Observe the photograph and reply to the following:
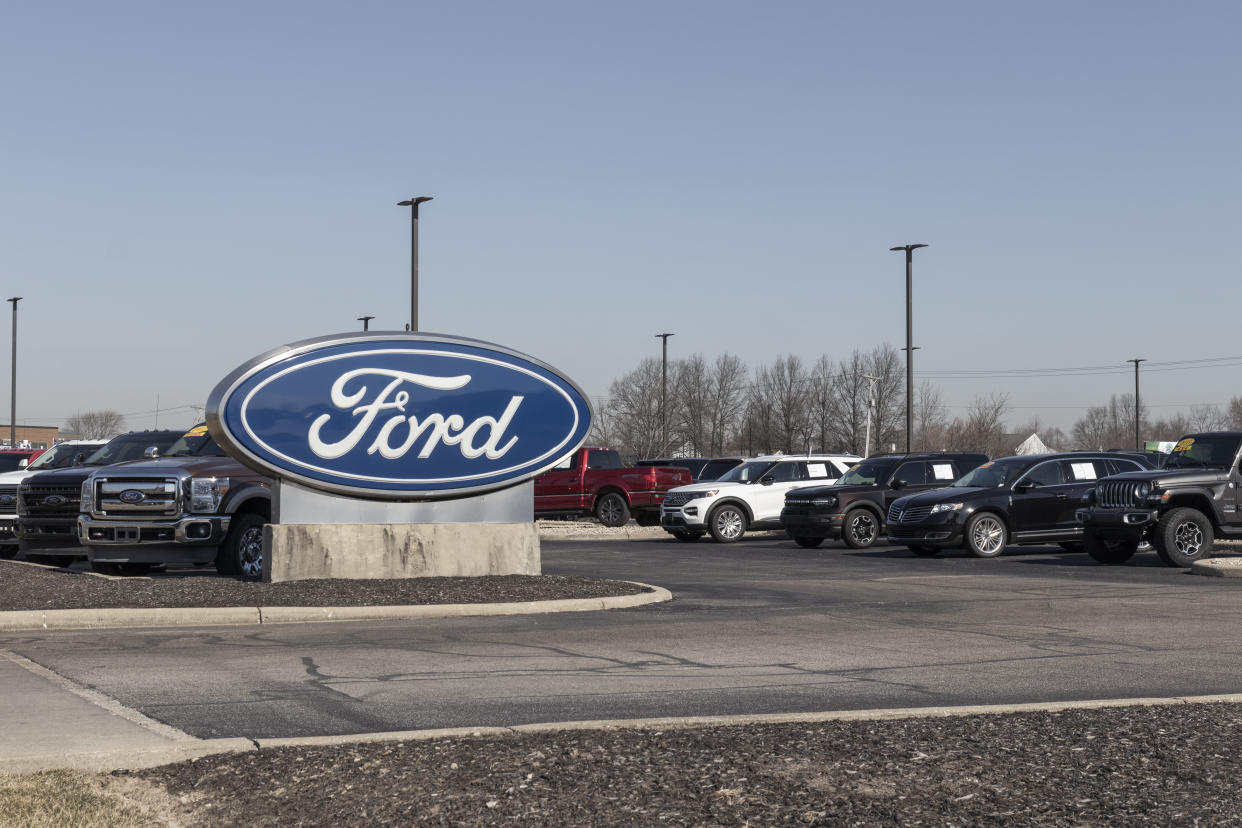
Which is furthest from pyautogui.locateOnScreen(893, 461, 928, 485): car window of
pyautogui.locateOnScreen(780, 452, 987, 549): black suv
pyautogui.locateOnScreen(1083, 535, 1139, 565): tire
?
pyautogui.locateOnScreen(1083, 535, 1139, 565): tire

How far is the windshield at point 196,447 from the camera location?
18312mm

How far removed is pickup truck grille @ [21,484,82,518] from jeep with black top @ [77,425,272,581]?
100 cm

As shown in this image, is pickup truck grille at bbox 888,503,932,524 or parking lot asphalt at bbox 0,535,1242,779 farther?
pickup truck grille at bbox 888,503,932,524

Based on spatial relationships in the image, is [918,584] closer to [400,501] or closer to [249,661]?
[400,501]

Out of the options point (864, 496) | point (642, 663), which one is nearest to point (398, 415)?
point (642, 663)

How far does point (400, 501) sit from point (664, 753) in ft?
33.1

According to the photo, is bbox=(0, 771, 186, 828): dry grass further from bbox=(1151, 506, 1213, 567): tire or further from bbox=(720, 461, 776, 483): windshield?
bbox=(720, 461, 776, 483): windshield

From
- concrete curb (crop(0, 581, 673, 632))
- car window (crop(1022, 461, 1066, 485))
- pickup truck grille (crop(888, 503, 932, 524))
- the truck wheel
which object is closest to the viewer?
concrete curb (crop(0, 581, 673, 632))

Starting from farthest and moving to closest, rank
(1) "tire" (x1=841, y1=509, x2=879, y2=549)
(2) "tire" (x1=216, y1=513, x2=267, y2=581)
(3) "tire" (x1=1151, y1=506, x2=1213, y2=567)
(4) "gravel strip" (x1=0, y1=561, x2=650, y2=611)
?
(1) "tire" (x1=841, y1=509, x2=879, y2=549)
(3) "tire" (x1=1151, y1=506, x2=1213, y2=567)
(2) "tire" (x1=216, y1=513, x2=267, y2=581)
(4) "gravel strip" (x1=0, y1=561, x2=650, y2=611)

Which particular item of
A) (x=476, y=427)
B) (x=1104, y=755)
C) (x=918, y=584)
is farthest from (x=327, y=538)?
(x=1104, y=755)

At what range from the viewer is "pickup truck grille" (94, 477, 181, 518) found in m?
16.7

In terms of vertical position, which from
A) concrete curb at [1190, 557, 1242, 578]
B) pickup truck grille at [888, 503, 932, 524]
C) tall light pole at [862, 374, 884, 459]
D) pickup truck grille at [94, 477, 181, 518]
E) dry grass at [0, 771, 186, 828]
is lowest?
dry grass at [0, 771, 186, 828]

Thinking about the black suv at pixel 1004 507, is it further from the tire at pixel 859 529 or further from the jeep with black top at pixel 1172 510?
the tire at pixel 859 529

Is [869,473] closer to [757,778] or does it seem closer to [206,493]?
[206,493]
